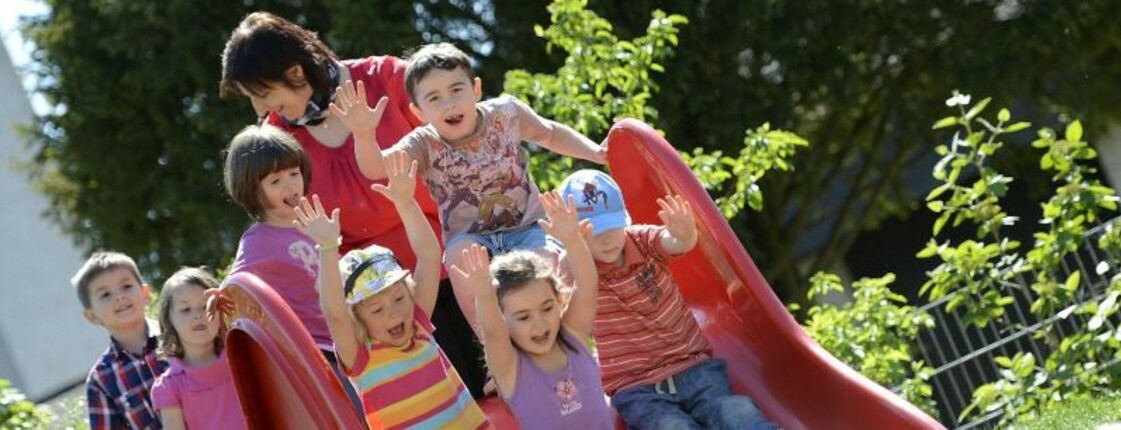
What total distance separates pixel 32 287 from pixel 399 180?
1017 inches

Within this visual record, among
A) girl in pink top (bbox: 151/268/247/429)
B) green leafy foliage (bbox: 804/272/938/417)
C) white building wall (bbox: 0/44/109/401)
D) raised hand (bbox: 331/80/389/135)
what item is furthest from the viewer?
white building wall (bbox: 0/44/109/401)

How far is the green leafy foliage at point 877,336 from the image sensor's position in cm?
818

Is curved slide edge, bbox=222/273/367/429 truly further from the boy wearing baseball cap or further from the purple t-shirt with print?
the boy wearing baseball cap

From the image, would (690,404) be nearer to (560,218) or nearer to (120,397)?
(560,218)

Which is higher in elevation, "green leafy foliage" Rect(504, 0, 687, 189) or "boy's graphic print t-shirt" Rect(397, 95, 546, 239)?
"green leafy foliage" Rect(504, 0, 687, 189)

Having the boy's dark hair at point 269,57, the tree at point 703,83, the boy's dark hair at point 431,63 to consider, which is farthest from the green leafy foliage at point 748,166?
the tree at point 703,83

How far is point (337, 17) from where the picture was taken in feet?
65.6

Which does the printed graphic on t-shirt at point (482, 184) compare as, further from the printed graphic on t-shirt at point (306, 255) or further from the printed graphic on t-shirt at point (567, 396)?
the printed graphic on t-shirt at point (567, 396)

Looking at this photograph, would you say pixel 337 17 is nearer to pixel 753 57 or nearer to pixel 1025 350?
pixel 753 57

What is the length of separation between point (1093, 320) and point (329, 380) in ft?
10.4

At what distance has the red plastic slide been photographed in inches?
201

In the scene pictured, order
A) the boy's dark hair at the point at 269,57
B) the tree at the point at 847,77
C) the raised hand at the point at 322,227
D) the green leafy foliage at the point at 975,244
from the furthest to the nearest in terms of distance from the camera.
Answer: the tree at the point at 847,77, the green leafy foliage at the point at 975,244, the boy's dark hair at the point at 269,57, the raised hand at the point at 322,227

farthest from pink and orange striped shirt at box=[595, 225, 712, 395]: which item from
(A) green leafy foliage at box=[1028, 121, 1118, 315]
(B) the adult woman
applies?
(A) green leafy foliage at box=[1028, 121, 1118, 315]

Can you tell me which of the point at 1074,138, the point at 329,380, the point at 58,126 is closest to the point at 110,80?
the point at 58,126
